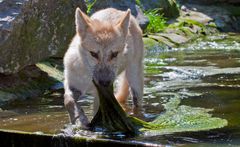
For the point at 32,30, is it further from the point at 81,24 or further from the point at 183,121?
the point at 183,121

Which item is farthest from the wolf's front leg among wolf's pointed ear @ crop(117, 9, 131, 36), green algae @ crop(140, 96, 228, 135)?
wolf's pointed ear @ crop(117, 9, 131, 36)

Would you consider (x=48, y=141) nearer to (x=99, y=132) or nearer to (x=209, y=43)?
(x=99, y=132)

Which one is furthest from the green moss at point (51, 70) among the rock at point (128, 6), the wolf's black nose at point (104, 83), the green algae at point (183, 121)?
the rock at point (128, 6)

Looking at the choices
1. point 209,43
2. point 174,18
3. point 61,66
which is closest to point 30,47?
point 61,66

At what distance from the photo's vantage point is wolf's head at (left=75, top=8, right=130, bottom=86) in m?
5.95

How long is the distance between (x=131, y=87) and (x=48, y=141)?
6.12ft

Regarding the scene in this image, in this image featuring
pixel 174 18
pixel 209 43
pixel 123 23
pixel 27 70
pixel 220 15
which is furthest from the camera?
pixel 220 15

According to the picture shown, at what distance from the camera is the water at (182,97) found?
18.9 ft

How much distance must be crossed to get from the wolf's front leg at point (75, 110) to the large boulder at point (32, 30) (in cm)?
198

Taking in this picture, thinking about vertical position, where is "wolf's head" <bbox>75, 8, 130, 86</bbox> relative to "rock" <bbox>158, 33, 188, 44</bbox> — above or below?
above

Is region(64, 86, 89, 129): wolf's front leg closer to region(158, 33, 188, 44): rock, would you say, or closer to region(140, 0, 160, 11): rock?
region(158, 33, 188, 44): rock

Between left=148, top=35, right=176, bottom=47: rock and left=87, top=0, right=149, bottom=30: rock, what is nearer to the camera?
left=87, top=0, right=149, bottom=30: rock

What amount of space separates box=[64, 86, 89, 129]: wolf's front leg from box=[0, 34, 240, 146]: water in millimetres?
185

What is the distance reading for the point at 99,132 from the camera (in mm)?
5938
